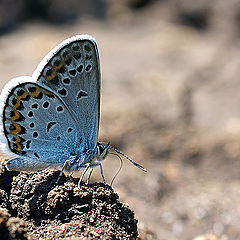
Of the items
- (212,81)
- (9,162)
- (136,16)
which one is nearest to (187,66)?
(212,81)

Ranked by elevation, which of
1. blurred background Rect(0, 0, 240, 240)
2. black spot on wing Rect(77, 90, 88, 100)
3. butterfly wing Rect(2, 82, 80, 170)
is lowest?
blurred background Rect(0, 0, 240, 240)

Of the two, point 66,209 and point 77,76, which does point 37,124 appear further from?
point 66,209

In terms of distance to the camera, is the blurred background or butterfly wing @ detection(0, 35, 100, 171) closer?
butterfly wing @ detection(0, 35, 100, 171)

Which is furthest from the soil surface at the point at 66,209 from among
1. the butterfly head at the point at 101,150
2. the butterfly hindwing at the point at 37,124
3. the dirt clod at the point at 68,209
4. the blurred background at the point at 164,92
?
the blurred background at the point at 164,92

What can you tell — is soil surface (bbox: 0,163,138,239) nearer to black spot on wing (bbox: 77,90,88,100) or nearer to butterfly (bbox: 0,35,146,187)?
butterfly (bbox: 0,35,146,187)

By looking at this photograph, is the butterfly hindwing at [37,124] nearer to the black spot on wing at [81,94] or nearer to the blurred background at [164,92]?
the black spot on wing at [81,94]

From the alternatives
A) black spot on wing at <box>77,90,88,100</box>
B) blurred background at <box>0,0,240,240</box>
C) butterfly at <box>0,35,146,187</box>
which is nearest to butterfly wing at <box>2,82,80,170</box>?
butterfly at <box>0,35,146,187</box>
